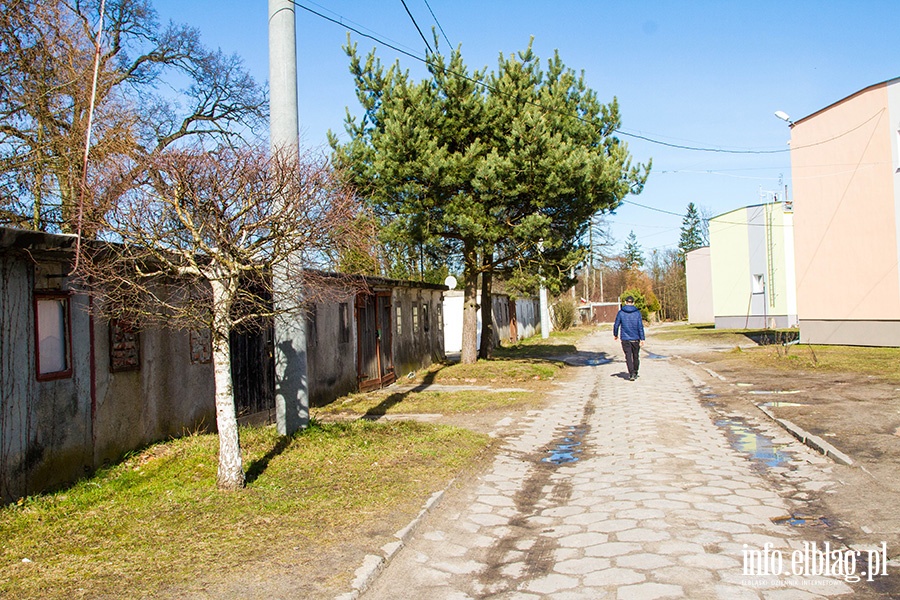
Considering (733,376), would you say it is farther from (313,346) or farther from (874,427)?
(313,346)

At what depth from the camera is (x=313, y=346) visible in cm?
1325

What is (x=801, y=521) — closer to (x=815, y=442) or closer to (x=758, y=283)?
(x=815, y=442)

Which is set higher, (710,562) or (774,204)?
(774,204)

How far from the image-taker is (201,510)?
595 cm

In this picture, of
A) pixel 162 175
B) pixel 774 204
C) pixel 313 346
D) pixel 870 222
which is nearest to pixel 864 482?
pixel 162 175

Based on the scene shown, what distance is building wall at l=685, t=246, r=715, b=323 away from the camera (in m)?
55.5

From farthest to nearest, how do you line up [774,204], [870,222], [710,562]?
1. [774,204]
2. [870,222]
3. [710,562]

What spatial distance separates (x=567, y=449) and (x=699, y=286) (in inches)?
2036

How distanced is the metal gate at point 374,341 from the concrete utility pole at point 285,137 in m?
7.00

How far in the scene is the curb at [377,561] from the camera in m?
4.45

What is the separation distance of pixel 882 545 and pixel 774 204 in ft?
120

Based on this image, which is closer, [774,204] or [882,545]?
[882,545]

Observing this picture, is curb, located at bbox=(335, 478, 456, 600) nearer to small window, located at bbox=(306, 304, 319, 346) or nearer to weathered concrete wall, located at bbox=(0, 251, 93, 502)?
weathered concrete wall, located at bbox=(0, 251, 93, 502)

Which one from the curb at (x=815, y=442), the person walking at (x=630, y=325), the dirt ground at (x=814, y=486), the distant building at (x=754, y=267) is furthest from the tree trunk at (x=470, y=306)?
the distant building at (x=754, y=267)
